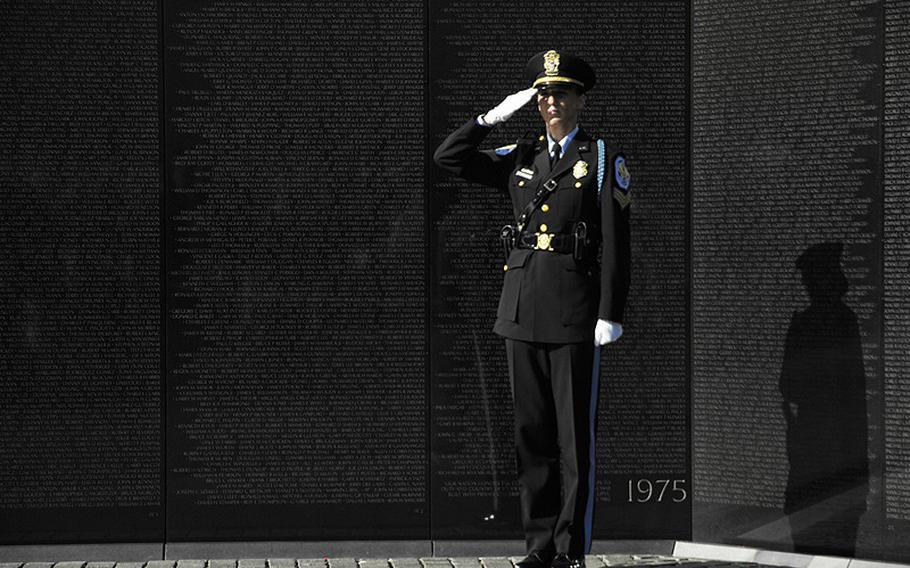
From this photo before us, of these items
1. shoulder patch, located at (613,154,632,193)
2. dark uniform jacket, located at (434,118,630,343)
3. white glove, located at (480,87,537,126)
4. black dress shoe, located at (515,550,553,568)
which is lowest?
black dress shoe, located at (515,550,553,568)

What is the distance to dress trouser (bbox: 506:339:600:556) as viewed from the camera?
656 centimetres

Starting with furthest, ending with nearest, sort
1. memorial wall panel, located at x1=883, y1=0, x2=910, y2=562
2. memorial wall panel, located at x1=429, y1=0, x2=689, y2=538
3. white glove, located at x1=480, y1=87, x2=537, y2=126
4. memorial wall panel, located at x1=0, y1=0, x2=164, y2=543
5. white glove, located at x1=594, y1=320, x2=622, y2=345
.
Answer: memorial wall panel, located at x1=429, y1=0, x2=689, y2=538
memorial wall panel, located at x1=0, y1=0, x2=164, y2=543
memorial wall panel, located at x1=883, y1=0, x2=910, y2=562
white glove, located at x1=480, y1=87, x2=537, y2=126
white glove, located at x1=594, y1=320, x2=622, y2=345

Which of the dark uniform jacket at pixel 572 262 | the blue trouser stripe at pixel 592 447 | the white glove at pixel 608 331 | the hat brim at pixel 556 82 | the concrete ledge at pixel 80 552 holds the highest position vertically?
the hat brim at pixel 556 82

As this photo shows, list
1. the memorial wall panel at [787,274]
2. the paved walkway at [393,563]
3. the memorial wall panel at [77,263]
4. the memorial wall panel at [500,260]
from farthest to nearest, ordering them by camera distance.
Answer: the memorial wall panel at [500,260]
the memorial wall panel at [77,263]
the paved walkway at [393,563]
the memorial wall panel at [787,274]

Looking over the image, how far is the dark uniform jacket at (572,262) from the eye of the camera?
21.1 feet

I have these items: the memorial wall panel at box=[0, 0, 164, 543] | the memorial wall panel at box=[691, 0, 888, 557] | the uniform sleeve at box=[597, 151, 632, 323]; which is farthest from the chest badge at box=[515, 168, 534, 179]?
the memorial wall panel at box=[0, 0, 164, 543]

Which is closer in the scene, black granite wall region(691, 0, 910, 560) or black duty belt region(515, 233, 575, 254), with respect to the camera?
black duty belt region(515, 233, 575, 254)

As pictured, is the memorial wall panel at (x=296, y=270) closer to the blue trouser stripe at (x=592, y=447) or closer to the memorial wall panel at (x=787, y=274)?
the blue trouser stripe at (x=592, y=447)

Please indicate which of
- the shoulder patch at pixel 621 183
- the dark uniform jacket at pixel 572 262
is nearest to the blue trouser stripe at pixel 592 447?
the dark uniform jacket at pixel 572 262

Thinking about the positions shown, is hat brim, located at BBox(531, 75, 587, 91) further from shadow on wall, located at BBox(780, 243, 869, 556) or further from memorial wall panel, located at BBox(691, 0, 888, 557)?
shadow on wall, located at BBox(780, 243, 869, 556)

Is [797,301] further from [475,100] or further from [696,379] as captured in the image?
[475,100]

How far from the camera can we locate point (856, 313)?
719 centimetres

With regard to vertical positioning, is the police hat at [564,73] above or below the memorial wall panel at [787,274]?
above

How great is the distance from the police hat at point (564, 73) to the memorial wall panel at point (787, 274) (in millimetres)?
1171
